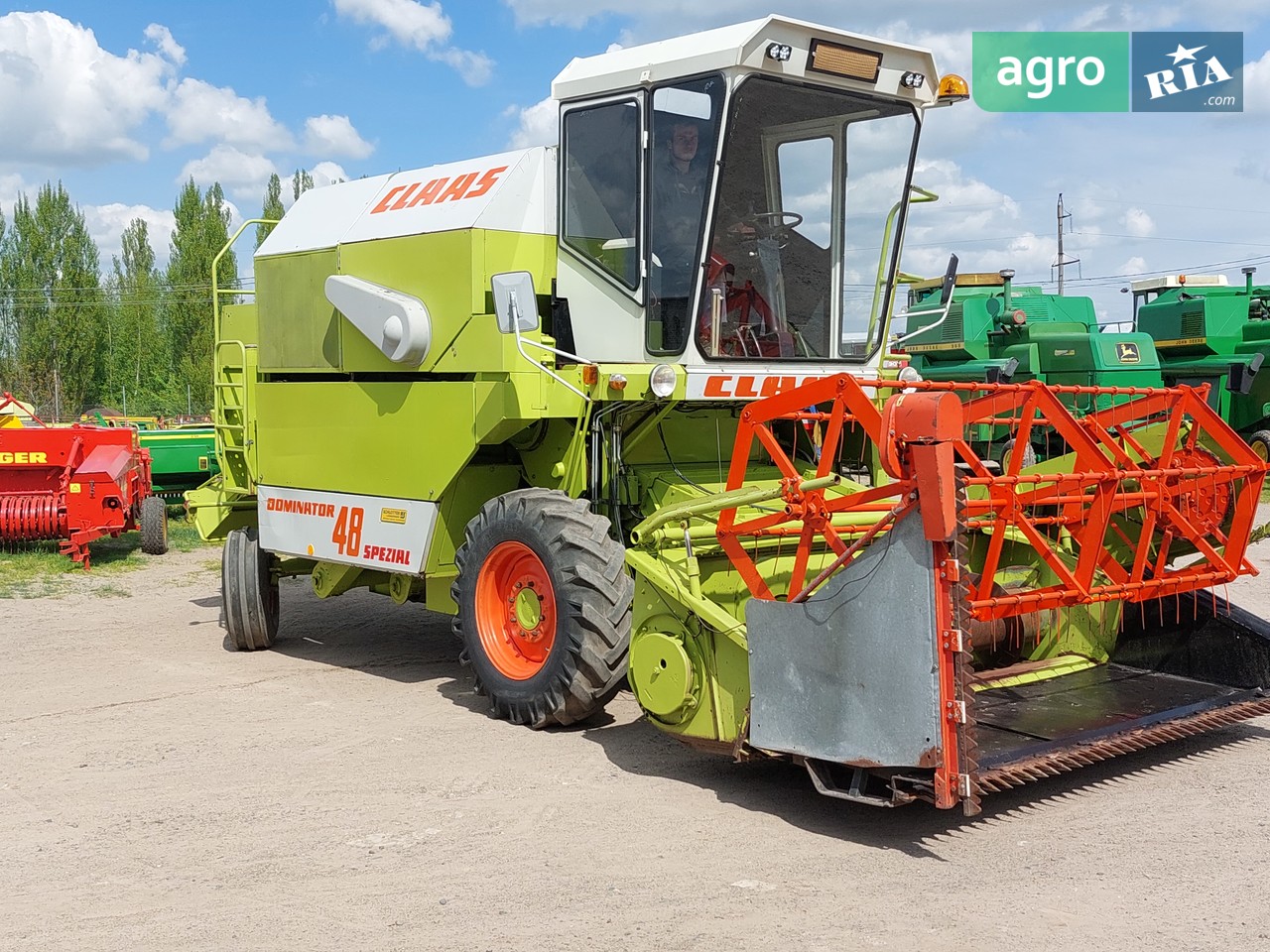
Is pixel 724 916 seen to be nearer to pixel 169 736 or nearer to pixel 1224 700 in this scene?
pixel 1224 700

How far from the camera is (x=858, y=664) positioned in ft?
14.2

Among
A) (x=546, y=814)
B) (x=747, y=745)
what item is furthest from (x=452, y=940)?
(x=747, y=745)

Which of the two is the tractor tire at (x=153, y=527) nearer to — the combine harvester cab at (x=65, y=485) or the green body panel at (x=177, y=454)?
the combine harvester cab at (x=65, y=485)

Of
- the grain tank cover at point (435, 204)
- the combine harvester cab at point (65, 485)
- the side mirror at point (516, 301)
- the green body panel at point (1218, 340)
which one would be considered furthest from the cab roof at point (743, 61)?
the green body panel at point (1218, 340)

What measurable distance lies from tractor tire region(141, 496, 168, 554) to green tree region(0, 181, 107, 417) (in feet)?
98.7

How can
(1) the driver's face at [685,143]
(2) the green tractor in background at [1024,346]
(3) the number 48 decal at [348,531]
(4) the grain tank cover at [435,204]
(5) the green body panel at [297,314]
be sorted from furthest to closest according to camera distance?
(2) the green tractor in background at [1024,346] < (5) the green body panel at [297,314] < (3) the number 48 decal at [348,531] < (4) the grain tank cover at [435,204] < (1) the driver's face at [685,143]

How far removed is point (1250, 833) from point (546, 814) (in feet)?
8.28

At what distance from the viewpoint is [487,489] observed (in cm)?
682

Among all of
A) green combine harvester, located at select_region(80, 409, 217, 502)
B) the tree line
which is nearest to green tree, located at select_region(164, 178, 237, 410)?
the tree line

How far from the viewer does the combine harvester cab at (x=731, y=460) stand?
443 centimetres

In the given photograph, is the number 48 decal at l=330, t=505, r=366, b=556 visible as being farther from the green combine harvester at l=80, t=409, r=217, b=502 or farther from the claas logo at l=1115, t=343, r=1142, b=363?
the claas logo at l=1115, t=343, r=1142, b=363

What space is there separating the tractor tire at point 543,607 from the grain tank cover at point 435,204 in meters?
1.53

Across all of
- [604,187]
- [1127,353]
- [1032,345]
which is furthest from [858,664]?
[1032,345]

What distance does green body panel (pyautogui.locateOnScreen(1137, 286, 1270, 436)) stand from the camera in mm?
16625
